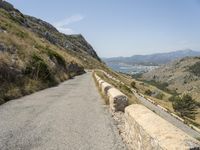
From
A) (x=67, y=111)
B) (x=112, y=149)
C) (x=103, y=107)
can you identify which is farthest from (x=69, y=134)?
(x=103, y=107)

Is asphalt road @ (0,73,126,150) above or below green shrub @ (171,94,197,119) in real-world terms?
above

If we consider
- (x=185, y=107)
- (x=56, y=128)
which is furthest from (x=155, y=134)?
(x=185, y=107)

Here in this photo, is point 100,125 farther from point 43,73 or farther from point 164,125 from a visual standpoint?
point 43,73

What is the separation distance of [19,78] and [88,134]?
12.4m

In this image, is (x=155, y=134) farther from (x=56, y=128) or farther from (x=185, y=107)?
(x=185, y=107)

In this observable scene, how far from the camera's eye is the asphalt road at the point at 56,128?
29.5 feet

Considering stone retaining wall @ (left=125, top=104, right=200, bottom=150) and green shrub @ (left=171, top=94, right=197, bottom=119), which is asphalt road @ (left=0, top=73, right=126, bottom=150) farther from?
green shrub @ (left=171, top=94, right=197, bottom=119)

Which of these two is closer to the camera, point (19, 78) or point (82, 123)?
point (82, 123)

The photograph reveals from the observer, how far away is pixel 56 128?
11094mm

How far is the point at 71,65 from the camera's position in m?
57.3

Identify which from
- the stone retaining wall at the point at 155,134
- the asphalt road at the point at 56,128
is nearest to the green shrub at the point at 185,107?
the asphalt road at the point at 56,128

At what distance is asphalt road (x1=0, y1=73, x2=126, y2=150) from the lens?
8.98 m

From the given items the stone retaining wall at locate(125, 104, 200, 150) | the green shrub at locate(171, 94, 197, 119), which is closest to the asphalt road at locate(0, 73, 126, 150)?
the stone retaining wall at locate(125, 104, 200, 150)

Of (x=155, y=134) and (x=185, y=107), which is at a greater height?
(x=155, y=134)
